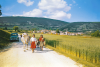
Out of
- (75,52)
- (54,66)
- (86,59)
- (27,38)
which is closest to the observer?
(54,66)

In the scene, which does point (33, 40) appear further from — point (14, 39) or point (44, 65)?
point (14, 39)

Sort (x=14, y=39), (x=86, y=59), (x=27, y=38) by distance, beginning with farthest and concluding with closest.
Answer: (x=14, y=39), (x=27, y=38), (x=86, y=59)

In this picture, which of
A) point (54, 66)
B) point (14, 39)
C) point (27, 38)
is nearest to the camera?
point (54, 66)

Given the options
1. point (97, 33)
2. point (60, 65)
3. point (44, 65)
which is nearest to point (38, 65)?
point (44, 65)

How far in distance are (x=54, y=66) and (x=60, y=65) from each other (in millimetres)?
488

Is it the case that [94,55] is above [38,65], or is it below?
above

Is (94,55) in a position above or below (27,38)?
below

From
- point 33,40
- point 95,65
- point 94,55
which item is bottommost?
point 95,65

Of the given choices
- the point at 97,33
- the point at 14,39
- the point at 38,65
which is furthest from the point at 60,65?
the point at 97,33

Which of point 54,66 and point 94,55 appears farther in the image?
point 94,55

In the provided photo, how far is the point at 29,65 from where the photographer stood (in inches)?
244

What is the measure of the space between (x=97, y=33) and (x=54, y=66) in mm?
29124

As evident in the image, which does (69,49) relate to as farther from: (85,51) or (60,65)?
(60,65)

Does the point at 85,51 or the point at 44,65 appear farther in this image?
the point at 85,51
